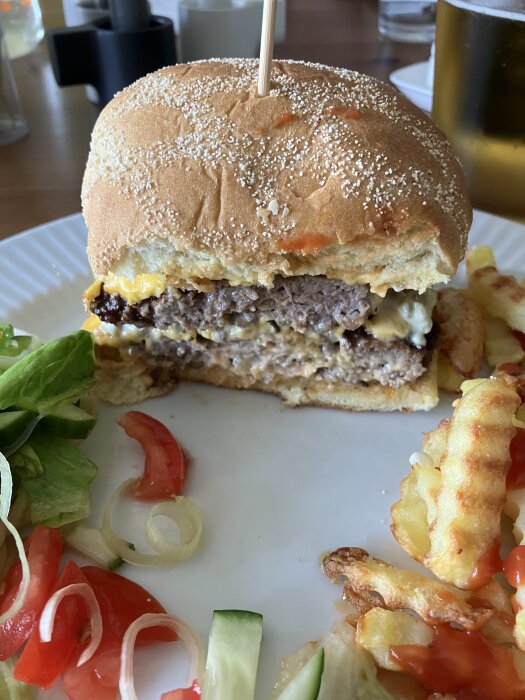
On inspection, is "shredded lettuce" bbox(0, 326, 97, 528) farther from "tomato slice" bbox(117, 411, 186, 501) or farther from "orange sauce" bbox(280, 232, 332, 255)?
"orange sauce" bbox(280, 232, 332, 255)

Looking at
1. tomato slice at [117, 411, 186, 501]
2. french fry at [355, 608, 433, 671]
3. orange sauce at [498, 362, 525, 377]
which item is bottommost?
tomato slice at [117, 411, 186, 501]

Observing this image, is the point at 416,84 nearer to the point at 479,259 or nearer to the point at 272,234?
the point at 479,259

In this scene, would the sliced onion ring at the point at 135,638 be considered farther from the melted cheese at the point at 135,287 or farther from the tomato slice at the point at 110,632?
the melted cheese at the point at 135,287

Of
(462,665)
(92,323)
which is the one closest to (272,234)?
(92,323)

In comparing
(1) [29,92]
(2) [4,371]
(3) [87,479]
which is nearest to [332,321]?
(3) [87,479]

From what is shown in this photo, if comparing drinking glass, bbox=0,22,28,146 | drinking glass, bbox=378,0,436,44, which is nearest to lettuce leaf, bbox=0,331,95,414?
drinking glass, bbox=0,22,28,146

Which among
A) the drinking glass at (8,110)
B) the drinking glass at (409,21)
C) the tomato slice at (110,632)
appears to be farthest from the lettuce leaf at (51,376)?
the drinking glass at (409,21)

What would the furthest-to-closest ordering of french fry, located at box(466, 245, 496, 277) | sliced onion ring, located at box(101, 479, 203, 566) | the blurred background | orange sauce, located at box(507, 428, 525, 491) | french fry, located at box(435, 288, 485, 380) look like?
the blurred background, french fry, located at box(466, 245, 496, 277), french fry, located at box(435, 288, 485, 380), sliced onion ring, located at box(101, 479, 203, 566), orange sauce, located at box(507, 428, 525, 491)
